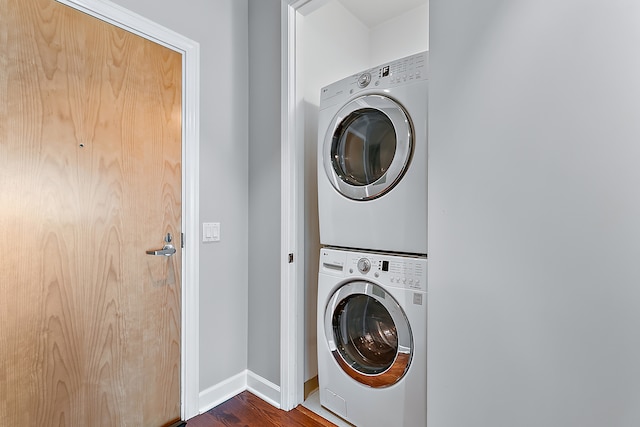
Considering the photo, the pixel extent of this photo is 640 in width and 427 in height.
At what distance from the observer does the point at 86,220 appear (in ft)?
4.35

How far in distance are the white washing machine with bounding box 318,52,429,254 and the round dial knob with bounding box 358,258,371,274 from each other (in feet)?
0.23

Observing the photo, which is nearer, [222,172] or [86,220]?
[86,220]

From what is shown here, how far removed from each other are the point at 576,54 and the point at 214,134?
164 cm

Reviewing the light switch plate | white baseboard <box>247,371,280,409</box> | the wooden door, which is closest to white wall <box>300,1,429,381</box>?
white baseboard <box>247,371,280,409</box>

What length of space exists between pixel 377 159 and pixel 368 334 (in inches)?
36.1

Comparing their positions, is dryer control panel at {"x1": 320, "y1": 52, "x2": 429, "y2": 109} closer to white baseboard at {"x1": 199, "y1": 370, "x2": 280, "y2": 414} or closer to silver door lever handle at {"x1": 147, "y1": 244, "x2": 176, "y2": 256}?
silver door lever handle at {"x1": 147, "y1": 244, "x2": 176, "y2": 256}

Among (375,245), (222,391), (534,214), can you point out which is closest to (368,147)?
(375,245)

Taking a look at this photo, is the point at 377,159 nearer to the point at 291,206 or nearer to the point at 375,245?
the point at 375,245

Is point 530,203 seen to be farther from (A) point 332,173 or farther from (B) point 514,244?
(A) point 332,173

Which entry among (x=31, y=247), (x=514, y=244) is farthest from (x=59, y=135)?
(x=514, y=244)

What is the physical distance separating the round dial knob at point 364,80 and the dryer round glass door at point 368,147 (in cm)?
7

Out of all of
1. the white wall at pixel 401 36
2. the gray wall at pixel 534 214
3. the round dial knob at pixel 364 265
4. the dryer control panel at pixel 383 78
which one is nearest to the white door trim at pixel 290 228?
the dryer control panel at pixel 383 78

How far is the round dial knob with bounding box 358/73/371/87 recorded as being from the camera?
151 cm

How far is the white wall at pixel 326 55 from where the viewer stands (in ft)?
6.20
